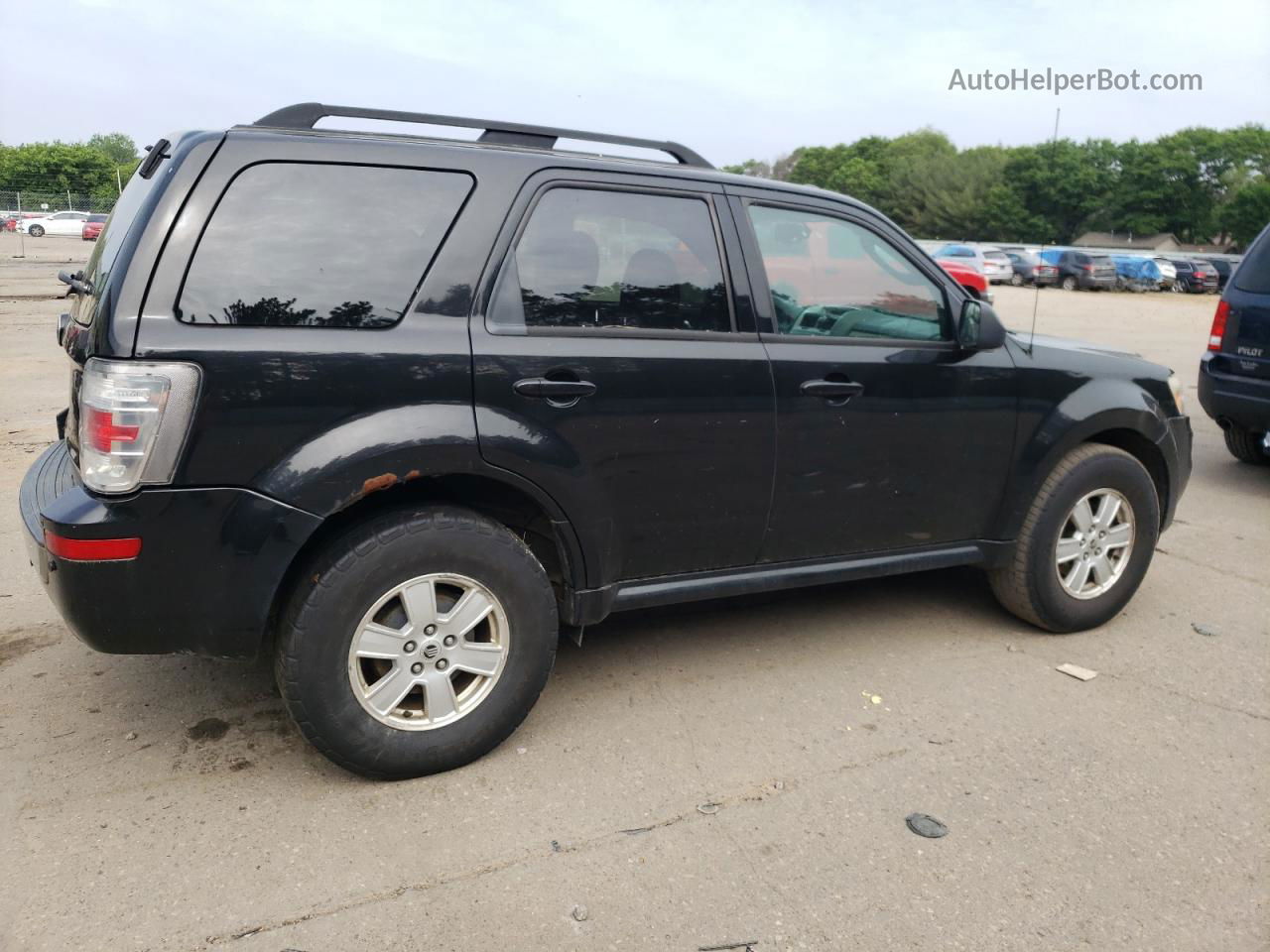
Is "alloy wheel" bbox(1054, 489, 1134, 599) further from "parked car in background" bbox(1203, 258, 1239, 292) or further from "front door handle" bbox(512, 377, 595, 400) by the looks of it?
"parked car in background" bbox(1203, 258, 1239, 292)

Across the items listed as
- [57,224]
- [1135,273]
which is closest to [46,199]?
[57,224]

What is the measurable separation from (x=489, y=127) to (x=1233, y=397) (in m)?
5.84

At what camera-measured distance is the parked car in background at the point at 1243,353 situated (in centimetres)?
680

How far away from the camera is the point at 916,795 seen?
313 cm

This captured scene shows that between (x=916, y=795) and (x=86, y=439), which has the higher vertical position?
(x=86, y=439)

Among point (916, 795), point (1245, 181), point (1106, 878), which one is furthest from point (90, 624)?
point (1245, 181)

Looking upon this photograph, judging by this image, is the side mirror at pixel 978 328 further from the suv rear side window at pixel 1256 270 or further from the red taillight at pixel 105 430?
the suv rear side window at pixel 1256 270

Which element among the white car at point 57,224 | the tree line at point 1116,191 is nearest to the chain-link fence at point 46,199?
the white car at point 57,224

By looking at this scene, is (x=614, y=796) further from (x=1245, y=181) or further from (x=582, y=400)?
(x=1245, y=181)

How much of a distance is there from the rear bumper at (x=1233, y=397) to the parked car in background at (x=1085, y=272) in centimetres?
3500

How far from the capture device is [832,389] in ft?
12.0

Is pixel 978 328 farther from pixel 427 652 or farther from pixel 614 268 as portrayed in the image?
pixel 427 652

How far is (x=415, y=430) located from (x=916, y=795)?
1857 millimetres

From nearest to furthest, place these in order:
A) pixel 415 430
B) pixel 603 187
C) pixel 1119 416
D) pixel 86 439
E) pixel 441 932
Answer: pixel 441 932 < pixel 86 439 < pixel 415 430 < pixel 603 187 < pixel 1119 416
